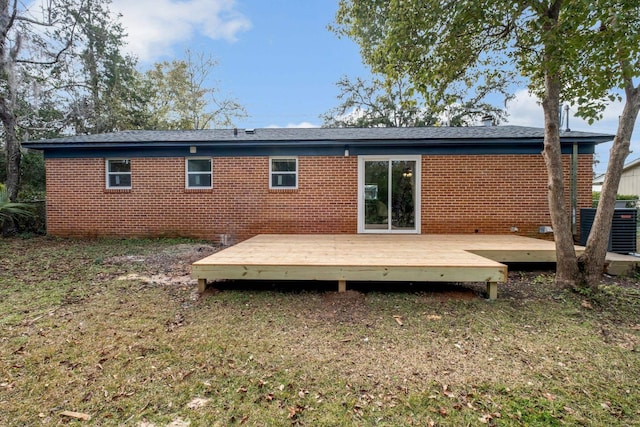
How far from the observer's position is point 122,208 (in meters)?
8.93

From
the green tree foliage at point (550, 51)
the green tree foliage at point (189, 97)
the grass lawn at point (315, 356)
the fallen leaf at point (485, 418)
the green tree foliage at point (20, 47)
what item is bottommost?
the fallen leaf at point (485, 418)

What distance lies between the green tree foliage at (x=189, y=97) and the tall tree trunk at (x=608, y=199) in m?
24.5

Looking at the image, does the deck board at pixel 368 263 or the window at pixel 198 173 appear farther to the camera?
the window at pixel 198 173

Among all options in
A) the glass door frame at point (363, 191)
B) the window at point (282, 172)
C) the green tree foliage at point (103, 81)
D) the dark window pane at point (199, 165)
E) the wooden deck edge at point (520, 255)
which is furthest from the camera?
the green tree foliage at point (103, 81)

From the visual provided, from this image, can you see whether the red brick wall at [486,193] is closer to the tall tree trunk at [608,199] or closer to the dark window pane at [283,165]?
the dark window pane at [283,165]

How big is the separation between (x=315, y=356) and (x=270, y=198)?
20.2 ft

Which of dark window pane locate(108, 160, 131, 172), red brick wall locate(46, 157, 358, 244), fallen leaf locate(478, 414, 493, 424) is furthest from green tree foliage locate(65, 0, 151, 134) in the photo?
fallen leaf locate(478, 414, 493, 424)

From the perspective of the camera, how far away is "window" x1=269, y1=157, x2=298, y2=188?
8.63 meters

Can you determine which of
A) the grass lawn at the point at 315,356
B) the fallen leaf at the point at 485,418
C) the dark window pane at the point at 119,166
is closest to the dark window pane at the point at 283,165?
the dark window pane at the point at 119,166

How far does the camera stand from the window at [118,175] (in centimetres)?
901

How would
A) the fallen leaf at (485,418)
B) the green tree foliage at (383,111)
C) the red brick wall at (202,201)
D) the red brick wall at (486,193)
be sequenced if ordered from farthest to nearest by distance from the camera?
the green tree foliage at (383,111)
the red brick wall at (202,201)
the red brick wall at (486,193)
the fallen leaf at (485,418)

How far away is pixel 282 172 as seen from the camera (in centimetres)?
866

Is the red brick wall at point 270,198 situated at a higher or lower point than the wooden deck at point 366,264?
higher

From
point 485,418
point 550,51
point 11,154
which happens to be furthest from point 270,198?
point 11,154
